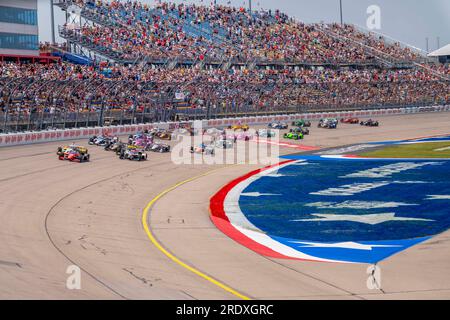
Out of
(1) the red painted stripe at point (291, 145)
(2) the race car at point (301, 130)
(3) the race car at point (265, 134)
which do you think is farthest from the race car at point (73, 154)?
(2) the race car at point (301, 130)

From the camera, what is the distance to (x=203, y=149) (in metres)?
50.2

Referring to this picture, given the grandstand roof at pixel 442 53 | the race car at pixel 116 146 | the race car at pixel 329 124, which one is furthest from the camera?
the grandstand roof at pixel 442 53

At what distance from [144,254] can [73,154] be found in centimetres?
2276

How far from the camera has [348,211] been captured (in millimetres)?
30734

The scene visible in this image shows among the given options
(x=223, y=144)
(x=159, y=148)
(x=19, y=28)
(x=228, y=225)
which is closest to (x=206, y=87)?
(x=223, y=144)

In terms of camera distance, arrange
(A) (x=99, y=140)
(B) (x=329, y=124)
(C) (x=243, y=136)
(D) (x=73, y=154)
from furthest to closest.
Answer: (B) (x=329, y=124) → (C) (x=243, y=136) → (A) (x=99, y=140) → (D) (x=73, y=154)

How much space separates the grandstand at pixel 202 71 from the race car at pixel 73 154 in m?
6.21

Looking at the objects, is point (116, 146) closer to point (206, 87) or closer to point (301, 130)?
point (206, 87)

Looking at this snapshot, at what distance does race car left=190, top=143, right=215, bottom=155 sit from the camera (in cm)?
4991

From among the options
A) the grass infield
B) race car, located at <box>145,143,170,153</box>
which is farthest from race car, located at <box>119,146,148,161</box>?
the grass infield

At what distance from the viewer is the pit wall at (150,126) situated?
4981cm

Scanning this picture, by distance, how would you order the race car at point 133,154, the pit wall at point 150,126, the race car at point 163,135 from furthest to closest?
the race car at point 163,135 → the pit wall at point 150,126 → the race car at point 133,154

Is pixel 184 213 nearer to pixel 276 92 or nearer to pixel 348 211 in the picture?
pixel 348 211

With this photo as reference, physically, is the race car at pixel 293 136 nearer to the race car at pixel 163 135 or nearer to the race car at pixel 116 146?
the race car at pixel 163 135
